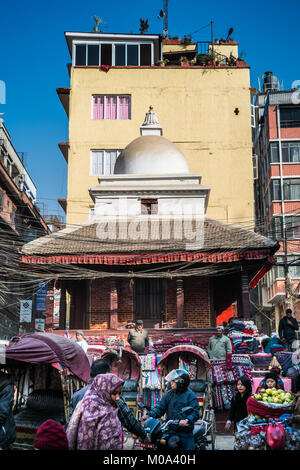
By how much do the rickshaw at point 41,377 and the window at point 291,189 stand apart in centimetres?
3130

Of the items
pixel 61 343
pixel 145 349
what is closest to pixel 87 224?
pixel 145 349

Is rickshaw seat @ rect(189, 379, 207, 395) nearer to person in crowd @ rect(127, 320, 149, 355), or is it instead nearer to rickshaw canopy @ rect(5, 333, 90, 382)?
person in crowd @ rect(127, 320, 149, 355)

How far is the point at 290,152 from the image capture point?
41094 millimetres

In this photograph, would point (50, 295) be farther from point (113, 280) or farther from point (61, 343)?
point (61, 343)

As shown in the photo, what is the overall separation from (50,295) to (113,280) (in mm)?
2351

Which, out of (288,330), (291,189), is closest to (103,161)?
(291,189)

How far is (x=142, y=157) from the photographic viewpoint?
26.5 metres

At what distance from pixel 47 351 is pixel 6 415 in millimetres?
2751

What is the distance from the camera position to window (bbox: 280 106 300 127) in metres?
41.4

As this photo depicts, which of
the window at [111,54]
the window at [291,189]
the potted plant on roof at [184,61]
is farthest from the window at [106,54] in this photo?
the window at [291,189]

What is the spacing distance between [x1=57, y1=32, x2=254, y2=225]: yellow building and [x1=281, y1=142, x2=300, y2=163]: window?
8.27 m

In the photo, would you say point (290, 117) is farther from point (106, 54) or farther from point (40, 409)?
point (40, 409)

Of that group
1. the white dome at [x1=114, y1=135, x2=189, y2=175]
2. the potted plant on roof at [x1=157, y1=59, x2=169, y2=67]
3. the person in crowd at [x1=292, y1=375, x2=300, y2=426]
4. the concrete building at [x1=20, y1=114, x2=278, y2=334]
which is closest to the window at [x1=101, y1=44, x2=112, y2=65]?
the potted plant on roof at [x1=157, y1=59, x2=169, y2=67]

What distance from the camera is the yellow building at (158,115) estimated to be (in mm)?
32750
